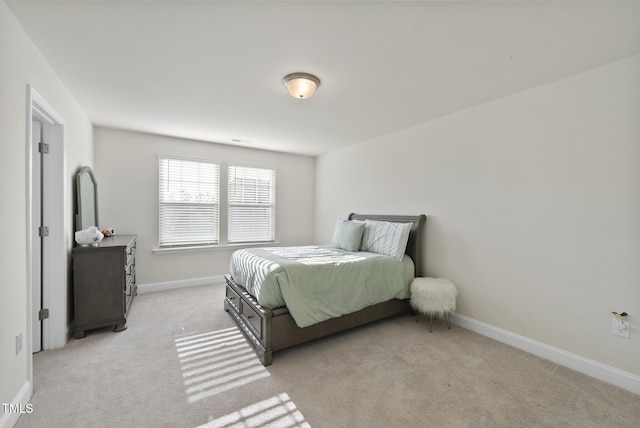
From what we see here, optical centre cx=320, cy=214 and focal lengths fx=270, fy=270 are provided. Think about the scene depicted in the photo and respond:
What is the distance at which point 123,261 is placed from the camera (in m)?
2.84

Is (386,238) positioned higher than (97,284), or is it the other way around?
(386,238)

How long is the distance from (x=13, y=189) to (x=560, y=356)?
4.29 metres

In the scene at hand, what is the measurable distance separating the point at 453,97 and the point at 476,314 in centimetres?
234

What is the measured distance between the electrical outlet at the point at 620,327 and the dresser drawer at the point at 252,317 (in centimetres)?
282

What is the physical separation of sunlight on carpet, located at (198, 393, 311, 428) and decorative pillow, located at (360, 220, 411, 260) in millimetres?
2010

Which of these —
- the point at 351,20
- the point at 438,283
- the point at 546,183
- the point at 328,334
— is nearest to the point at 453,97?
the point at 546,183

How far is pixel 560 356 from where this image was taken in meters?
2.35

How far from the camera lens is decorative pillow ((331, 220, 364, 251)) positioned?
3.73m

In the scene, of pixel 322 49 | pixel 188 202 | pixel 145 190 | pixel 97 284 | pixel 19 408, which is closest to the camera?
pixel 19 408

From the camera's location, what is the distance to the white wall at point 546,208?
208 centimetres

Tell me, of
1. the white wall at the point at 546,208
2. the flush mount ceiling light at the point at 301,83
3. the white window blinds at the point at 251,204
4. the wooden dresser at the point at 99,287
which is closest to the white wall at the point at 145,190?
the white window blinds at the point at 251,204

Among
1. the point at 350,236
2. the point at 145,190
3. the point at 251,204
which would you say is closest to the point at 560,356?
the point at 350,236

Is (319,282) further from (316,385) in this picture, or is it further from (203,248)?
(203,248)

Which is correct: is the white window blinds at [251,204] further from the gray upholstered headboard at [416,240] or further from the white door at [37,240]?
the gray upholstered headboard at [416,240]
